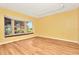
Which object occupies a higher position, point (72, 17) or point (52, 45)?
point (72, 17)

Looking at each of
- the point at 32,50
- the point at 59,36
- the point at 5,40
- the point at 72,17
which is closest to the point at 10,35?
the point at 5,40

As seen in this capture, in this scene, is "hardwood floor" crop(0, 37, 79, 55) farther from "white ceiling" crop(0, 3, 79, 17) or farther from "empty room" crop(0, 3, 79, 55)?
"white ceiling" crop(0, 3, 79, 17)

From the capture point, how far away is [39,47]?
5.17ft

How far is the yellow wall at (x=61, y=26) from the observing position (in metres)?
1.55

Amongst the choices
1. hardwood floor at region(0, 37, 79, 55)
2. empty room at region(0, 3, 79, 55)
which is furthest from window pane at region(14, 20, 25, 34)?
hardwood floor at region(0, 37, 79, 55)

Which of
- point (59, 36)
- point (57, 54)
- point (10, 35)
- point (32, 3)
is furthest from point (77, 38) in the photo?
point (10, 35)

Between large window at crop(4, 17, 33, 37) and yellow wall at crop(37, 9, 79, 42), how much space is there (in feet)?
0.49

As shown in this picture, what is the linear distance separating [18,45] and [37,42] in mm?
259

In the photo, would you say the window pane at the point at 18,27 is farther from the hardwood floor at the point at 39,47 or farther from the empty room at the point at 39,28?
the hardwood floor at the point at 39,47

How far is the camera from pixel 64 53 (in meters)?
1.54

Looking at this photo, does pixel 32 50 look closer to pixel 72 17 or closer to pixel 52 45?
pixel 52 45

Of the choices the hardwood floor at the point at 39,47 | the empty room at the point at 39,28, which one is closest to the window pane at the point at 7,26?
the empty room at the point at 39,28

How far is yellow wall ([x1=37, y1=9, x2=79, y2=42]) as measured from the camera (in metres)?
1.55
